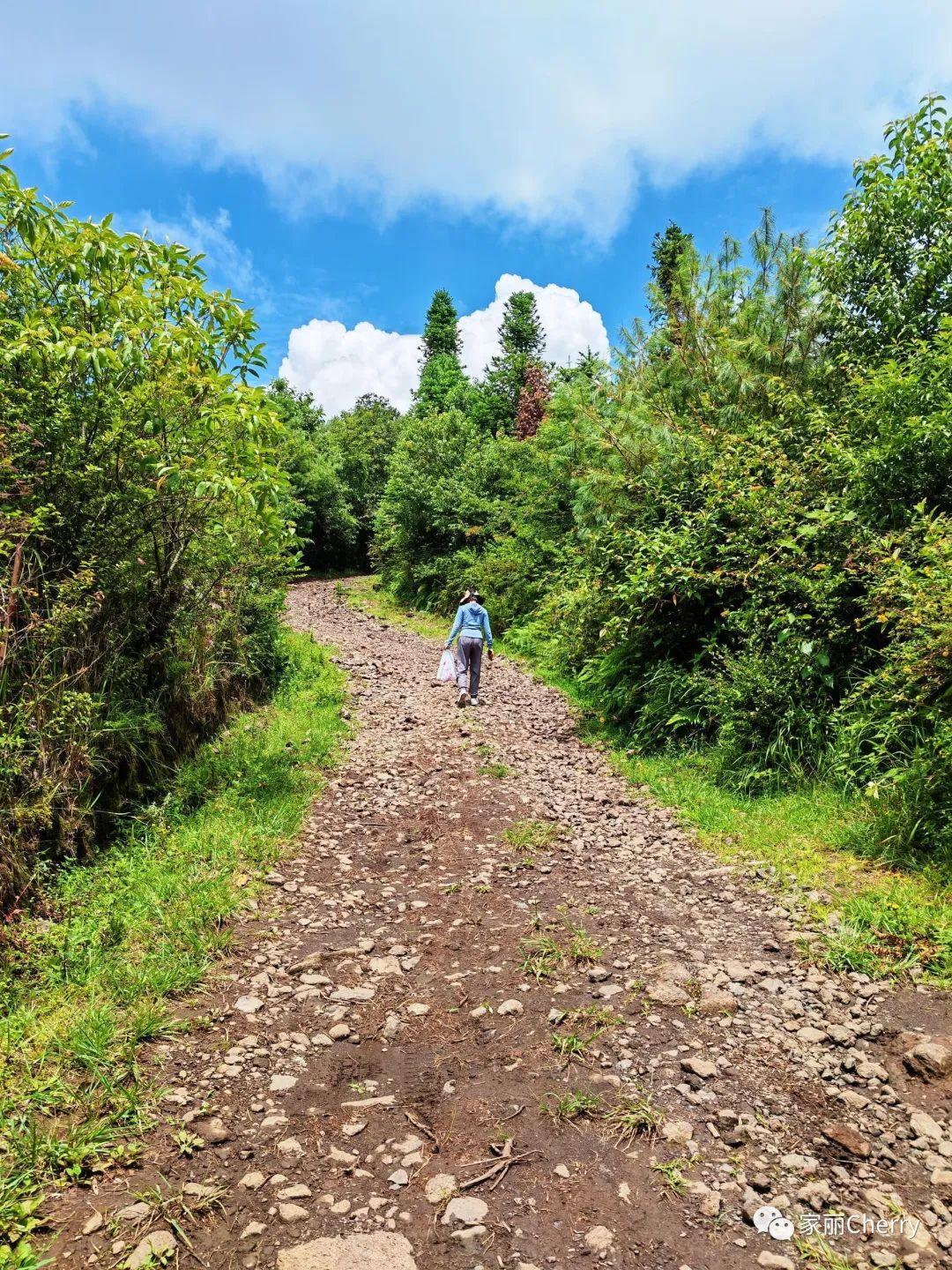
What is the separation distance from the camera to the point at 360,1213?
2.95 meters

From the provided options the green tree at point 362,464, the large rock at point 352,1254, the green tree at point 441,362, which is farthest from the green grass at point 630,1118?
the green tree at point 441,362

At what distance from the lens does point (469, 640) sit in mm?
11977

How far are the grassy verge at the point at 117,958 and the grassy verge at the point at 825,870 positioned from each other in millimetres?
4358

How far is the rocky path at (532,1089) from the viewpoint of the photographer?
2.83 meters

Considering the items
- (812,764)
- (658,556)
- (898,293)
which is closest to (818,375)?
(898,293)

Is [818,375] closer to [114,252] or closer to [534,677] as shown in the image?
[534,677]

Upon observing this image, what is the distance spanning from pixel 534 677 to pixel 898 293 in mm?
9345

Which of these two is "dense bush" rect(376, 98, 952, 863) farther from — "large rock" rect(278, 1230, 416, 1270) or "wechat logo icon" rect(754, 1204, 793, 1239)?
"large rock" rect(278, 1230, 416, 1270)

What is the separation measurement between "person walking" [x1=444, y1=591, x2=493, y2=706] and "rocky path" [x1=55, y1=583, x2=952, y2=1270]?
5.85 metres

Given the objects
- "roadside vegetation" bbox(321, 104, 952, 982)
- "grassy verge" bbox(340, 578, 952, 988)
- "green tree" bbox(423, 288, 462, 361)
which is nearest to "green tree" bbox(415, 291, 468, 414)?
"green tree" bbox(423, 288, 462, 361)

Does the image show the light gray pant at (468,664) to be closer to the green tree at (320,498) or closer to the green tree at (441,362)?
the green tree at (320,498)

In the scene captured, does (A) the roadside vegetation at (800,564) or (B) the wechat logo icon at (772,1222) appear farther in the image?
(A) the roadside vegetation at (800,564)

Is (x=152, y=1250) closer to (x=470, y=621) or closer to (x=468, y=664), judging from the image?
(x=468, y=664)

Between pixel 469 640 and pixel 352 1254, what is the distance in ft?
31.4
